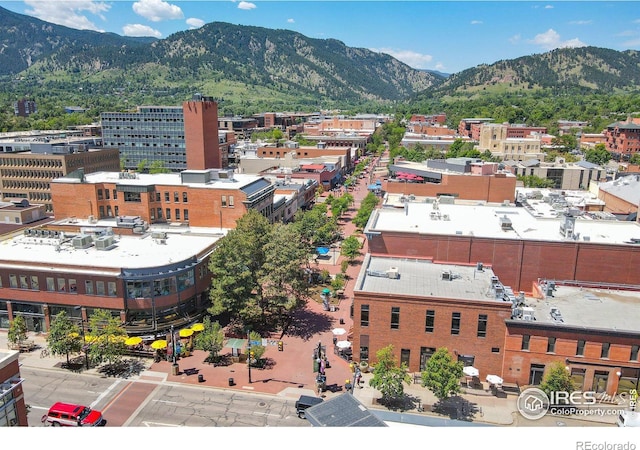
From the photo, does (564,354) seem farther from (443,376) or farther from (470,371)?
(443,376)

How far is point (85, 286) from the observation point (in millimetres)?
47469

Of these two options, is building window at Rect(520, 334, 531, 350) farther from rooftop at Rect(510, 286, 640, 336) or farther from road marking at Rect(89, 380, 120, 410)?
road marking at Rect(89, 380, 120, 410)

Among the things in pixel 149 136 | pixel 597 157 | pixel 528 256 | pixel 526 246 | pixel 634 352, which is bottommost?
pixel 634 352

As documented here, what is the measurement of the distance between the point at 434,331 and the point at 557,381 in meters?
9.90

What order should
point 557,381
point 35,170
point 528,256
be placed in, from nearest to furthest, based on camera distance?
1. point 557,381
2. point 528,256
3. point 35,170

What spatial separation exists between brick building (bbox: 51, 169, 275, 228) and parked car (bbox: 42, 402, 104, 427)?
34344 mm

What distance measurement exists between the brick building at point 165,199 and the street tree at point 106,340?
23.5m

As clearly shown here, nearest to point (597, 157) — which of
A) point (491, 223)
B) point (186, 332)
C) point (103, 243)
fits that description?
point (491, 223)

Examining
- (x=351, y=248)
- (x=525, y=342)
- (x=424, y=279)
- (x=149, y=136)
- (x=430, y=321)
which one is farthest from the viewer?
(x=149, y=136)

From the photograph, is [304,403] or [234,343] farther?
[234,343]

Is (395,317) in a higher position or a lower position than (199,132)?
lower

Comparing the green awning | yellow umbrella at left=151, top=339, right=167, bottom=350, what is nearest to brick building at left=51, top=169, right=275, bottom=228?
the green awning

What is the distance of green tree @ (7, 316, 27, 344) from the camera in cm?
4403

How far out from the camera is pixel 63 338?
42125mm
